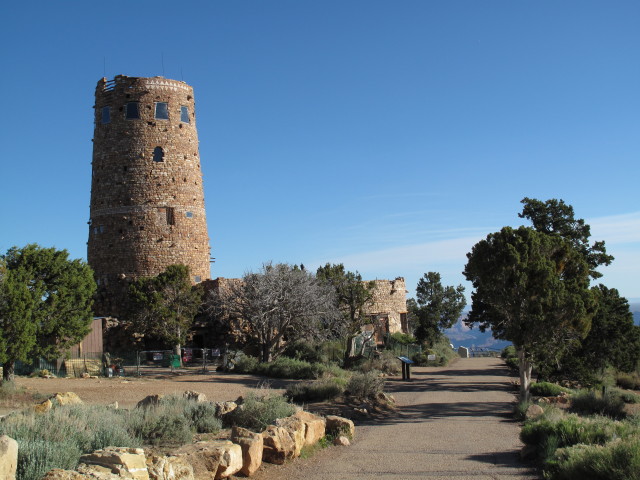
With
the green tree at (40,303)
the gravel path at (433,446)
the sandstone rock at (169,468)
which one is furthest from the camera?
the green tree at (40,303)

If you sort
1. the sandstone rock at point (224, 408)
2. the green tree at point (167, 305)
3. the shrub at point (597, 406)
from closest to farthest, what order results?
the sandstone rock at point (224, 408) < the shrub at point (597, 406) < the green tree at point (167, 305)

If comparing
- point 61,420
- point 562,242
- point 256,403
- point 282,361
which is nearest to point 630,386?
point 562,242

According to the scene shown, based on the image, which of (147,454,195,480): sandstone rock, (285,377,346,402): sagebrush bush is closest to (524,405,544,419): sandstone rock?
(285,377,346,402): sagebrush bush

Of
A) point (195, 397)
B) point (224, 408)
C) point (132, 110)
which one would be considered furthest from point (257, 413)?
point (132, 110)

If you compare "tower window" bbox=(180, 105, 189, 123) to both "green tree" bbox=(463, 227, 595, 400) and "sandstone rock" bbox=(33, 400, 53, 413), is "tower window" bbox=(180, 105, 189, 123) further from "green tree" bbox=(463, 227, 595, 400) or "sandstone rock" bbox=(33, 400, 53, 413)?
"sandstone rock" bbox=(33, 400, 53, 413)

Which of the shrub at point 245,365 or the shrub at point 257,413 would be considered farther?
the shrub at point 245,365

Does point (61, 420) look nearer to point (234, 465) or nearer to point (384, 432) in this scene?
point (234, 465)

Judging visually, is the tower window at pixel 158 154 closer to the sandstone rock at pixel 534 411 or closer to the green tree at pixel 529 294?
the green tree at pixel 529 294

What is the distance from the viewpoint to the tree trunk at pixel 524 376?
17.0 meters

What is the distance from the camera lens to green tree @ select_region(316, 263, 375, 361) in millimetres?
30281

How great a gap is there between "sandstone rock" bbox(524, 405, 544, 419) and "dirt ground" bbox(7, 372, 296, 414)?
806 cm

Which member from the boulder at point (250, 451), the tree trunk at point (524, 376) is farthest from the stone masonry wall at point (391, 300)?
the boulder at point (250, 451)

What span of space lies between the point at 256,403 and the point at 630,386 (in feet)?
71.7

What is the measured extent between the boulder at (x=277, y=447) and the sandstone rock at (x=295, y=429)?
0.43 ft
